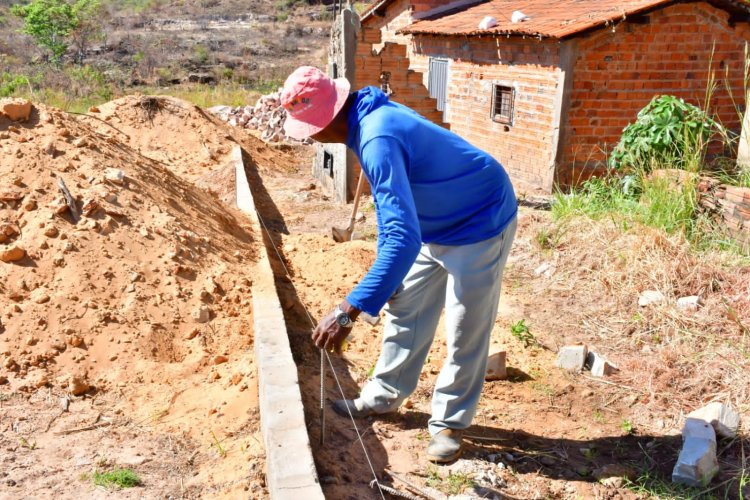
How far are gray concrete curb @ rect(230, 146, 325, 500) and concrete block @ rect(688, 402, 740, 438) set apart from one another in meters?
2.07

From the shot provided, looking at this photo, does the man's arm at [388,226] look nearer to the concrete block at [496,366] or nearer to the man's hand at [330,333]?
the man's hand at [330,333]

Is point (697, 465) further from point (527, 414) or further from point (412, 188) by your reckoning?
point (412, 188)

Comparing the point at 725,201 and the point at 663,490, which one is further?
the point at 725,201

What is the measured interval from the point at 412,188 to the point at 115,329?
2253 mm

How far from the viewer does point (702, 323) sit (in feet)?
14.8

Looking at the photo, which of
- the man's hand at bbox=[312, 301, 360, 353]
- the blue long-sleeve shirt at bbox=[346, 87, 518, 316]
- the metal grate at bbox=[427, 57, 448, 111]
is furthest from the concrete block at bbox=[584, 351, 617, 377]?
the metal grate at bbox=[427, 57, 448, 111]

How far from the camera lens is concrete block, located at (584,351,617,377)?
4207 mm

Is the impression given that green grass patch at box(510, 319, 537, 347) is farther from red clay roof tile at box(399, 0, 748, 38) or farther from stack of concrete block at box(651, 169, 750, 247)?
red clay roof tile at box(399, 0, 748, 38)

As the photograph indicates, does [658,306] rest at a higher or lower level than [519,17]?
lower

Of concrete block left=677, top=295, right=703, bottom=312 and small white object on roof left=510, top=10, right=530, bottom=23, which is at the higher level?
small white object on roof left=510, top=10, right=530, bottom=23

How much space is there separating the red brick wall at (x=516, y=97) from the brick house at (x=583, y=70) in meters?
0.02

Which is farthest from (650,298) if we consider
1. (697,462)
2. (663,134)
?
(663,134)

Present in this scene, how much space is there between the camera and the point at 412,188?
276 cm

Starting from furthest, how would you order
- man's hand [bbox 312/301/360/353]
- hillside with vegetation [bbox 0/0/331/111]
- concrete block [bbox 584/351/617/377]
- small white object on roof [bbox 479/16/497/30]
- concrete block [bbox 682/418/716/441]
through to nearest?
hillside with vegetation [bbox 0/0/331/111], small white object on roof [bbox 479/16/497/30], concrete block [bbox 584/351/617/377], concrete block [bbox 682/418/716/441], man's hand [bbox 312/301/360/353]
